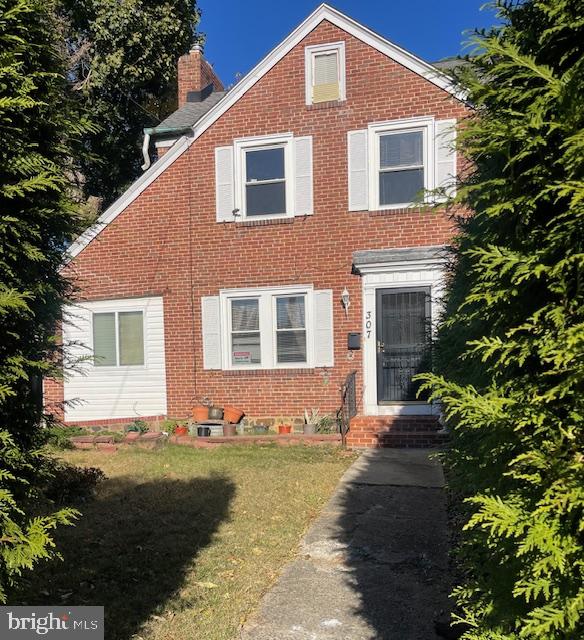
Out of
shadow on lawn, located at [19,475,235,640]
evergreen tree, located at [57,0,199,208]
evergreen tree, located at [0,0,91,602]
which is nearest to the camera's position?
evergreen tree, located at [0,0,91,602]

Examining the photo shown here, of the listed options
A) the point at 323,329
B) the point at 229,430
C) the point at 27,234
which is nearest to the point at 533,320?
the point at 27,234

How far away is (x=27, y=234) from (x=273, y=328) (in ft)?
29.7

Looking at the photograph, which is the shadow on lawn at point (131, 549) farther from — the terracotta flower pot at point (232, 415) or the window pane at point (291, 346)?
the window pane at point (291, 346)

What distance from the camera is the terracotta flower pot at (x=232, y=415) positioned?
459 inches

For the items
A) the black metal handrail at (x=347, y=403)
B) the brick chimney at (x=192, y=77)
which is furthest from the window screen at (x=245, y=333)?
the brick chimney at (x=192, y=77)

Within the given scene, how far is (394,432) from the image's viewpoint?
33.5 ft

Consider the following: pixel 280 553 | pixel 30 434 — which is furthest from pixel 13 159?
pixel 280 553

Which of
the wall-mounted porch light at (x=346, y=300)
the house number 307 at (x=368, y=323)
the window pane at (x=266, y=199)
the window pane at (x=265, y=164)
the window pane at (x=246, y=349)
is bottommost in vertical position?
the window pane at (x=246, y=349)

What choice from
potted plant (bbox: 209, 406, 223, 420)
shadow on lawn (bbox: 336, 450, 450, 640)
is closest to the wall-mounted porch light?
potted plant (bbox: 209, 406, 223, 420)

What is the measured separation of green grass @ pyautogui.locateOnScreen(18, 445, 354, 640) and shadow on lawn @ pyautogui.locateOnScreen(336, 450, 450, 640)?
21.7 inches

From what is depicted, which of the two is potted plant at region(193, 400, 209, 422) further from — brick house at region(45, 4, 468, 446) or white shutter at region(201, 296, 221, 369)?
white shutter at region(201, 296, 221, 369)

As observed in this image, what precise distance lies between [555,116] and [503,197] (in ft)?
1.16

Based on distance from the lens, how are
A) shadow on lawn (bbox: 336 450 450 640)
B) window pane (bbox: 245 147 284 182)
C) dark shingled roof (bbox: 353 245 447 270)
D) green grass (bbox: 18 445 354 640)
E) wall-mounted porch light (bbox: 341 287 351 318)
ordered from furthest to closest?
window pane (bbox: 245 147 284 182)
wall-mounted porch light (bbox: 341 287 351 318)
dark shingled roof (bbox: 353 245 447 270)
green grass (bbox: 18 445 354 640)
shadow on lawn (bbox: 336 450 450 640)

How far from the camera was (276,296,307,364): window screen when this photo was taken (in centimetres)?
1180
